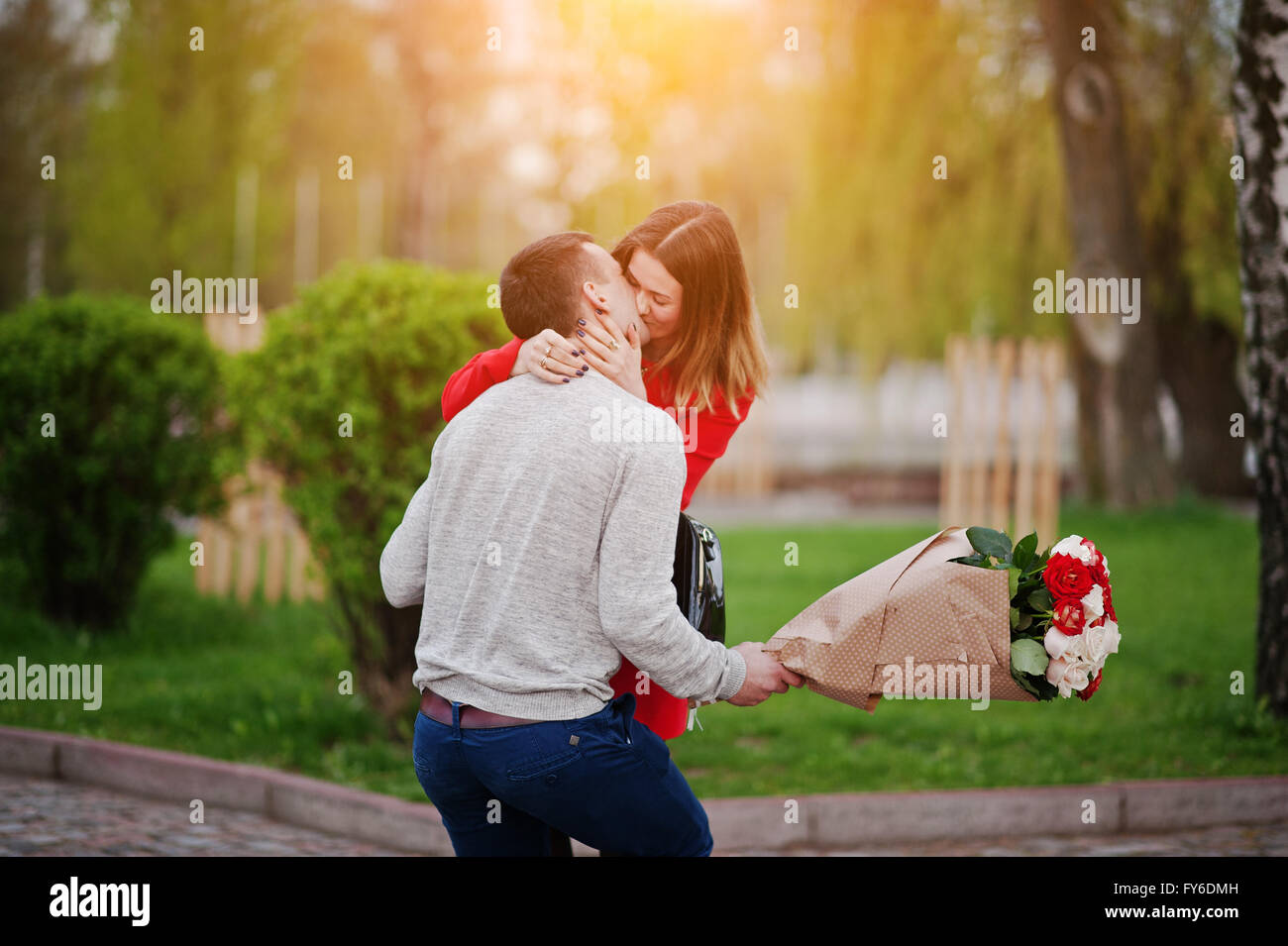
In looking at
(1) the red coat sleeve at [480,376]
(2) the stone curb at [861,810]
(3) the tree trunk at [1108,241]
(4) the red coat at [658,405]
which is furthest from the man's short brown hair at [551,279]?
(3) the tree trunk at [1108,241]

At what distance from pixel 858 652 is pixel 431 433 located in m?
3.91

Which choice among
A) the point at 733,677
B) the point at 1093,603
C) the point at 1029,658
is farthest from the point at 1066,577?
the point at 733,677

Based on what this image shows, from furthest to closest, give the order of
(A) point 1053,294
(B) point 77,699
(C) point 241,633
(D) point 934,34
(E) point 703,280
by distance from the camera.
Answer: (A) point 1053,294, (D) point 934,34, (C) point 241,633, (B) point 77,699, (E) point 703,280

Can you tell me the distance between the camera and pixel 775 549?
1427 cm

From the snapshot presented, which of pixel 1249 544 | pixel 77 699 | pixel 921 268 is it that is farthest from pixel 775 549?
pixel 77 699

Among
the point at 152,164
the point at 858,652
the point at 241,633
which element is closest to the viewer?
the point at 858,652

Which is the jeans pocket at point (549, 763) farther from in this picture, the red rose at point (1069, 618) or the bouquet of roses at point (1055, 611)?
the red rose at point (1069, 618)

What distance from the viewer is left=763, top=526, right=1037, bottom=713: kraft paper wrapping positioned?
2.73 m

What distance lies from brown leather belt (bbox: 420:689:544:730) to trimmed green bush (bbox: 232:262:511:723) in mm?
3653

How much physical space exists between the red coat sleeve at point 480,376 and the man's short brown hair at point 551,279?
277 mm

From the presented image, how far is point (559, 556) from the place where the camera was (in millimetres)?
2467

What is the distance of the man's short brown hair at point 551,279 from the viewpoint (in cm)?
273

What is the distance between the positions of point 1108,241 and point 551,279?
13925 millimetres
